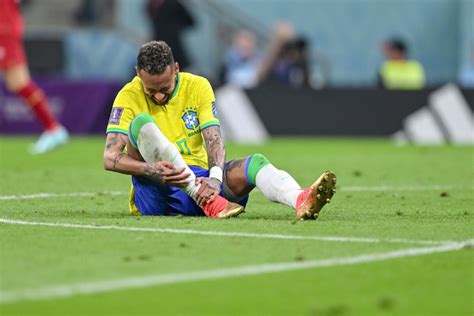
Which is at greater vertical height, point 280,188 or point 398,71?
point 280,188

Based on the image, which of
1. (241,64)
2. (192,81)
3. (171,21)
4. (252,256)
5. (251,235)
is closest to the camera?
(252,256)

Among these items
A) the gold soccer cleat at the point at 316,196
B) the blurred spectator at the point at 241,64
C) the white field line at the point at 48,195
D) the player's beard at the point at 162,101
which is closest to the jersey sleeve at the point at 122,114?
the player's beard at the point at 162,101

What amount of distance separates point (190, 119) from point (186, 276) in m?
2.98

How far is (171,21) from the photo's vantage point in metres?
23.0

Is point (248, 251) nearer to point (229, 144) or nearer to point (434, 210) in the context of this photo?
point (434, 210)

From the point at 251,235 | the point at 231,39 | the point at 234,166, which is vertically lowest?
the point at 231,39

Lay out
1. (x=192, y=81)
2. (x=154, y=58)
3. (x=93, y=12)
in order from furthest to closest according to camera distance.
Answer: (x=93, y=12) < (x=192, y=81) < (x=154, y=58)

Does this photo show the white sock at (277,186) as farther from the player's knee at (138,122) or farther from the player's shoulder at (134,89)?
the player's shoulder at (134,89)

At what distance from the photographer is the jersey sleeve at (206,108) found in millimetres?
8906

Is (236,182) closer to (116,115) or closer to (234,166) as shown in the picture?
(234,166)

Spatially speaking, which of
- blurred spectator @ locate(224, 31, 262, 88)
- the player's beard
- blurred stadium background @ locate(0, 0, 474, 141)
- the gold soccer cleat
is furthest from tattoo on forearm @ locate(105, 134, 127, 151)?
blurred spectator @ locate(224, 31, 262, 88)

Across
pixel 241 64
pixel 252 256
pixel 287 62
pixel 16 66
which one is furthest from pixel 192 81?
pixel 241 64

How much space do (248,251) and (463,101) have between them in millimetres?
15307

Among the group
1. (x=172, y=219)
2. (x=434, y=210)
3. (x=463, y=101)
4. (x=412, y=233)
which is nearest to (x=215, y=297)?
(x=412, y=233)
